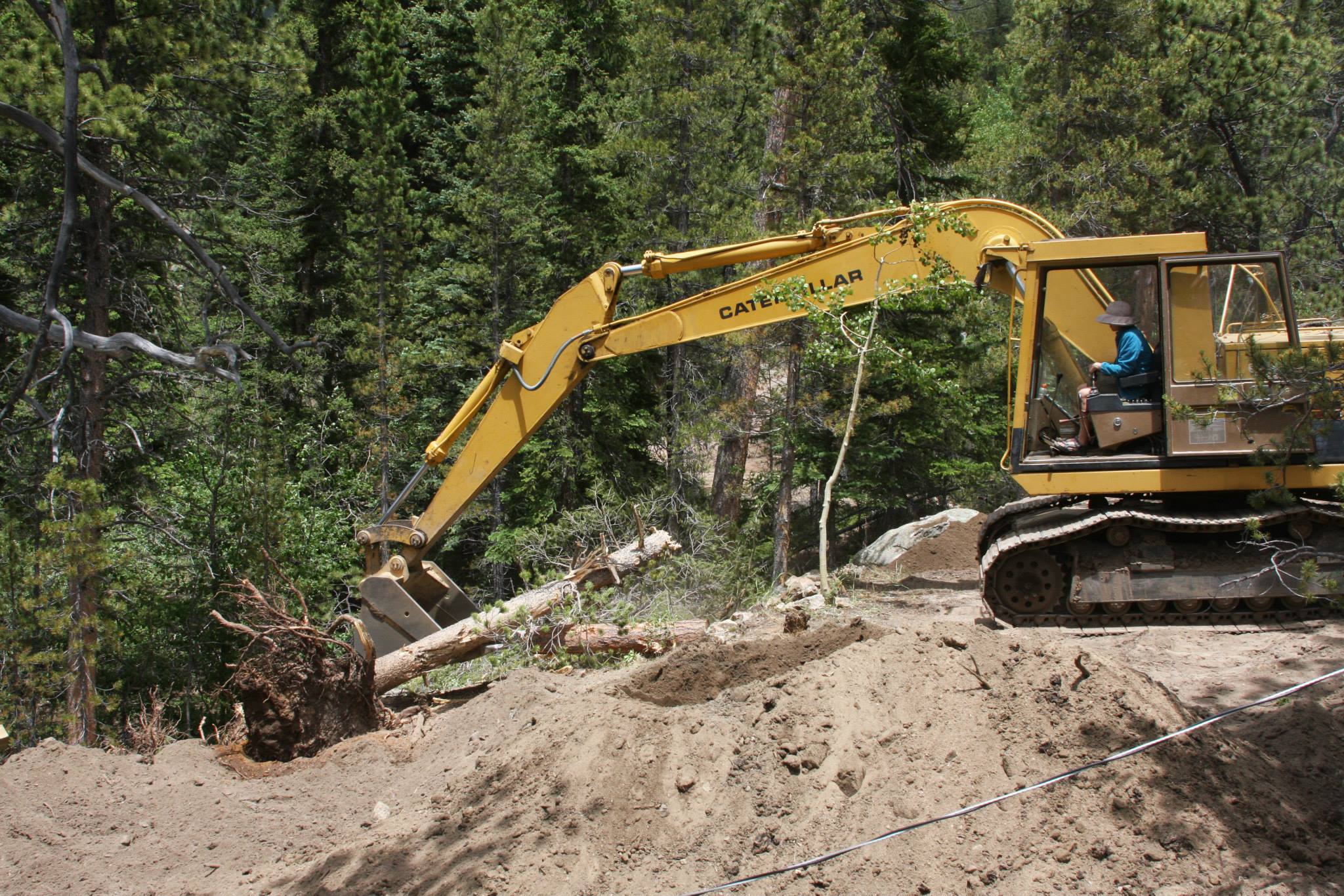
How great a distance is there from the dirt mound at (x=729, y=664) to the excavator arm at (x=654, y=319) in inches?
105

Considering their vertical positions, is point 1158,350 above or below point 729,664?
above

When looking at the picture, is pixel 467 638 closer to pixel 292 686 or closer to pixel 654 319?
pixel 292 686

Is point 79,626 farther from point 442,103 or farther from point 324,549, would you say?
point 442,103

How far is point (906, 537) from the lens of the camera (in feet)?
42.2

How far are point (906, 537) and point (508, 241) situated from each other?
360 inches

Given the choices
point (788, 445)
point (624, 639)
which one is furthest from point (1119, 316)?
point (788, 445)

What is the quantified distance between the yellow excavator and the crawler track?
0.02m

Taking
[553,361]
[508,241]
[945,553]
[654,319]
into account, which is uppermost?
[508,241]

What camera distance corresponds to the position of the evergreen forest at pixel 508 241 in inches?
376

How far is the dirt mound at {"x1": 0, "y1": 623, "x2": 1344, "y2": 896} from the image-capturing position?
4.54m

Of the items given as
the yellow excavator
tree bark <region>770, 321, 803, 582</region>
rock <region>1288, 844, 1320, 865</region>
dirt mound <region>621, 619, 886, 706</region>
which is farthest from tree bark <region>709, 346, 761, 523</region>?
rock <region>1288, 844, 1320, 865</region>

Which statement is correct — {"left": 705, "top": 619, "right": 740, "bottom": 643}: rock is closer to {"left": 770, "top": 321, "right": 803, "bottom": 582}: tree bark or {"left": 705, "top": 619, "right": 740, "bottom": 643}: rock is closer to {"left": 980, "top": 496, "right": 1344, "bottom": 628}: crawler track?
{"left": 980, "top": 496, "right": 1344, "bottom": 628}: crawler track

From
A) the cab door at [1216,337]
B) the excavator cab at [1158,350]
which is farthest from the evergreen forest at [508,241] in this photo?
the cab door at [1216,337]

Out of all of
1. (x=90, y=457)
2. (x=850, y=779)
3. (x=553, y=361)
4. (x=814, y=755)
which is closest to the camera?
(x=850, y=779)
